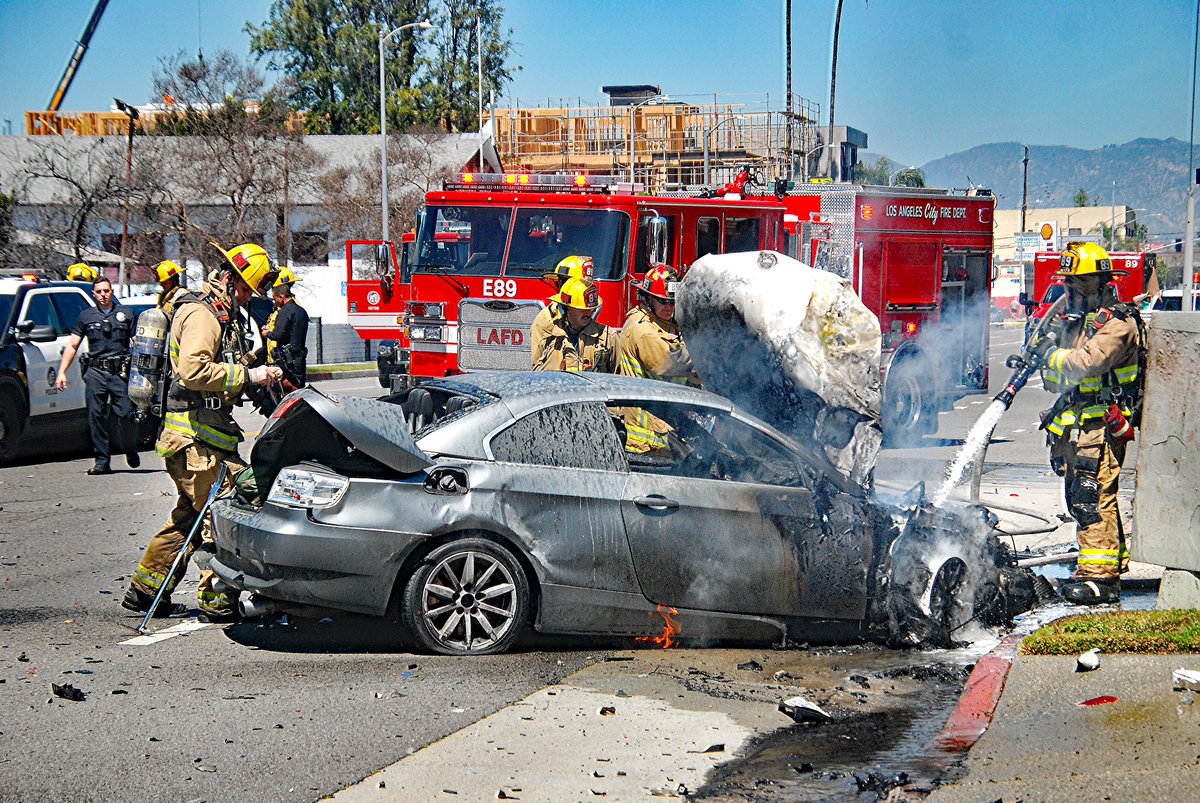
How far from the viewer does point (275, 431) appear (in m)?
6.28

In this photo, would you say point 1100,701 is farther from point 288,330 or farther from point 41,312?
point 41,312

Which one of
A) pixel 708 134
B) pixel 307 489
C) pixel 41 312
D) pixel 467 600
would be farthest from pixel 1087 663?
pixel 708 134

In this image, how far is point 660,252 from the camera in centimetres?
1298

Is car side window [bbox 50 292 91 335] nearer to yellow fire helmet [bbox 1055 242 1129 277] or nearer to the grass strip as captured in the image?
yellow fire helmet [bbox 1055 242 1129 277]

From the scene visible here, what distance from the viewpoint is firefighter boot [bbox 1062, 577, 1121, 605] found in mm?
7633

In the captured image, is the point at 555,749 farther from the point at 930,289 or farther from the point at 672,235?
the point at 930,289

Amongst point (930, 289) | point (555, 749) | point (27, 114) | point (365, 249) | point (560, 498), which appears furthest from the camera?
point (27, 114)

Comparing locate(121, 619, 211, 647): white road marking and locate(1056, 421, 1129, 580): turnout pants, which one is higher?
locate(1056, 421, 1129, 580): turnout pants

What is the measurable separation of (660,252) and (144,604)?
717 cm

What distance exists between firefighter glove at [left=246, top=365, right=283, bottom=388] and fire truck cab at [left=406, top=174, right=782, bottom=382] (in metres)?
5.86

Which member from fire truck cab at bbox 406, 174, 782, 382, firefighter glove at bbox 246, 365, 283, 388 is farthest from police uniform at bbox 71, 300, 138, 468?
firefighter glove at bbox 246, 365, 283, 388

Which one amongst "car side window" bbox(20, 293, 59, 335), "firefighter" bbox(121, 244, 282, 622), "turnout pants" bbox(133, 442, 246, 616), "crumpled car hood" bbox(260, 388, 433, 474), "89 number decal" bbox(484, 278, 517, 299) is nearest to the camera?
"crumpled car hood" bbox(260, 388, 433, 474)

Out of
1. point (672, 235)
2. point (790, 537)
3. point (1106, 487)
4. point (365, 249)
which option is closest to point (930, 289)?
point (672, 235)

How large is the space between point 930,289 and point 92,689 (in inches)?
510
